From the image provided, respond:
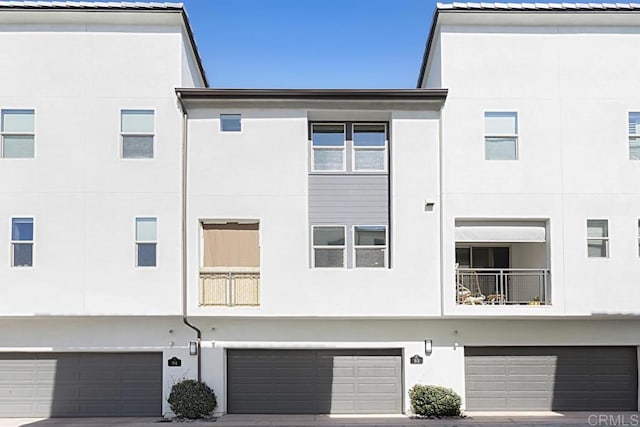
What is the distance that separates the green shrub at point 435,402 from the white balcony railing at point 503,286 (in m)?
2.26

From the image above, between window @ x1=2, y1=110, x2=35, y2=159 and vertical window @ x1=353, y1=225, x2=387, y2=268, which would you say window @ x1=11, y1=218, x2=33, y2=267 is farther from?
vertical window @ x1=353, y1=225, x2=387, y2=268

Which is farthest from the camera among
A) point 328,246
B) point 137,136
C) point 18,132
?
point 328,246

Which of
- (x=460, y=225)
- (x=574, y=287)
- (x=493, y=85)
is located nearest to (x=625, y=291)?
(x=574, y=287)

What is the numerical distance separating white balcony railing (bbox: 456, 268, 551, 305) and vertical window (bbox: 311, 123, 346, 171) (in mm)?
4112

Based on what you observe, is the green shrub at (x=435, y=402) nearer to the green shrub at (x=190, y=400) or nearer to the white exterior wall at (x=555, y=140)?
the white exterior wall at (x=555, y=140)

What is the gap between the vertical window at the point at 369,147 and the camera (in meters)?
13.8

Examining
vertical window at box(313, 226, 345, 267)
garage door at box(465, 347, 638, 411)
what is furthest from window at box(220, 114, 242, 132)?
garage door at box(465, 347, 638, 411)

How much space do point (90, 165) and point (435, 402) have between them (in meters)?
10.1

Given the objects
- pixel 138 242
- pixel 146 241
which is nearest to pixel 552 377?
pixel 146 241

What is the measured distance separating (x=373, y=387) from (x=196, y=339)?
465 centimetres

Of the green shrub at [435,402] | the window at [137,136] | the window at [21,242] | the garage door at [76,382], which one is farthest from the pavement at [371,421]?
the window at [137,136]

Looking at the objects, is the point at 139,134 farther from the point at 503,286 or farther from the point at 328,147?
the point at 503,286

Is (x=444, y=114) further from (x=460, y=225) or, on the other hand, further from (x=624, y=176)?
(x=624, y=176)

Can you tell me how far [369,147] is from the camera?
13.9 meters
